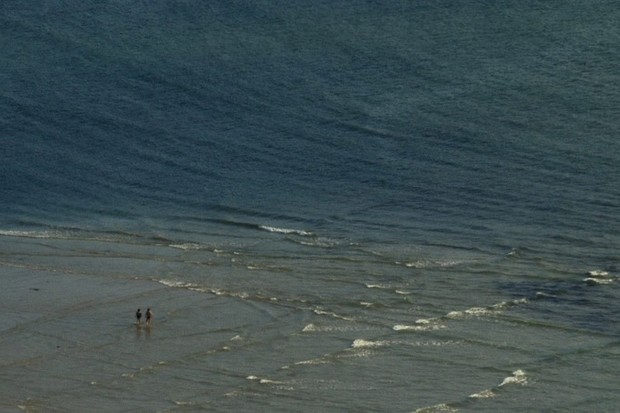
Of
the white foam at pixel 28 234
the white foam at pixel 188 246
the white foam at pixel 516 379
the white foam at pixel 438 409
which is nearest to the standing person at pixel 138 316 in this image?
the white foam at pixel 188 246

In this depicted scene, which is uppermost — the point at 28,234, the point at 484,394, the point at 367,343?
the point at 28,234

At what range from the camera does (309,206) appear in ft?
256

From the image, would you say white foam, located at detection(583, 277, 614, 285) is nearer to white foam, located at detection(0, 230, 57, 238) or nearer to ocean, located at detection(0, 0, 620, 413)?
ocean, located at detection(0, 0, 620, 413)

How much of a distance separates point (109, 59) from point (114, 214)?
30256 mm

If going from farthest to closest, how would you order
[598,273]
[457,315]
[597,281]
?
[598,273]
[597,281]
[457,315]

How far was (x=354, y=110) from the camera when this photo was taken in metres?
94.3

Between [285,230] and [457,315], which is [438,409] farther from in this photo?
[285,230]

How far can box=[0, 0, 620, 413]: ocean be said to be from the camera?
→ 172 feet

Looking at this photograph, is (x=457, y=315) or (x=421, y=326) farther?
(x=457, y=315)

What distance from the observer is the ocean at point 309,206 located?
5241 cm

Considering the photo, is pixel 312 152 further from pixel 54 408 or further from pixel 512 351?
pixel 54 408

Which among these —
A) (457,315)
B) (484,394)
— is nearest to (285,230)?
(457,315)

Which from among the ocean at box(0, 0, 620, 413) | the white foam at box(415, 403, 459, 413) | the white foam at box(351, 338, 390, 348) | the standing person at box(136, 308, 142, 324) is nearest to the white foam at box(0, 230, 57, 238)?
the ocean at box(0, 0, 620, 413)

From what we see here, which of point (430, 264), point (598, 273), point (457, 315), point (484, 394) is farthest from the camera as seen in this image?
point (430, 264)
